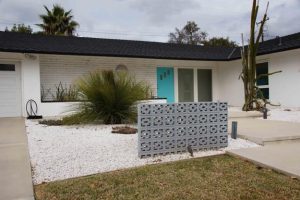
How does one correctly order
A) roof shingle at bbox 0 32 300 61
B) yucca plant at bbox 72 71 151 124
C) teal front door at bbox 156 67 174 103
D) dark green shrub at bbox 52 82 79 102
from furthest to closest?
teal front door at bbox 156 67 174 103, dark green shrub at bbox 52 82 79 102, roof shingle at bbox 0 32 300 61, yucca plant at bbox 72 71 151 124

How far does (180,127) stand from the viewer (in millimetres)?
5359

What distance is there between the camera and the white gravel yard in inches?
173

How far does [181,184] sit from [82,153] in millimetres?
2102

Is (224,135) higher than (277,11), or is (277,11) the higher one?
(277,11)

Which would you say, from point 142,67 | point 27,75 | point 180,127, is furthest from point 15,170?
point 142,67

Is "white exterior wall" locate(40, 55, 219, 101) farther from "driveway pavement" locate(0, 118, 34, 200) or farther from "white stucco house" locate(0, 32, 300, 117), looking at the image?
"driveway pavement" locate(0, 118, 34, 200)

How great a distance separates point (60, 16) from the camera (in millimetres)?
28328

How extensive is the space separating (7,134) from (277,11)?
68.7 feet

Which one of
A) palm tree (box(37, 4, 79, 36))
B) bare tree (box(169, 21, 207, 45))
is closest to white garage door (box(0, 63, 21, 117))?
palm tree (box(37, 4, 79, 36))

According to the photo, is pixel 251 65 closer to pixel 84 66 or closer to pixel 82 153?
pixel 84 66

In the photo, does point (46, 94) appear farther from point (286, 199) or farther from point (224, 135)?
point (286, 199)

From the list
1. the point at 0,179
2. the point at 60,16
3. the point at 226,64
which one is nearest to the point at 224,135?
the point at 0,179

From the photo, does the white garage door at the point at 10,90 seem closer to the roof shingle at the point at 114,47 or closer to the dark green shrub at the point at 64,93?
the roof shingle at the point at 114,47

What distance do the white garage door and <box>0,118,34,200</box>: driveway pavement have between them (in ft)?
18.8
